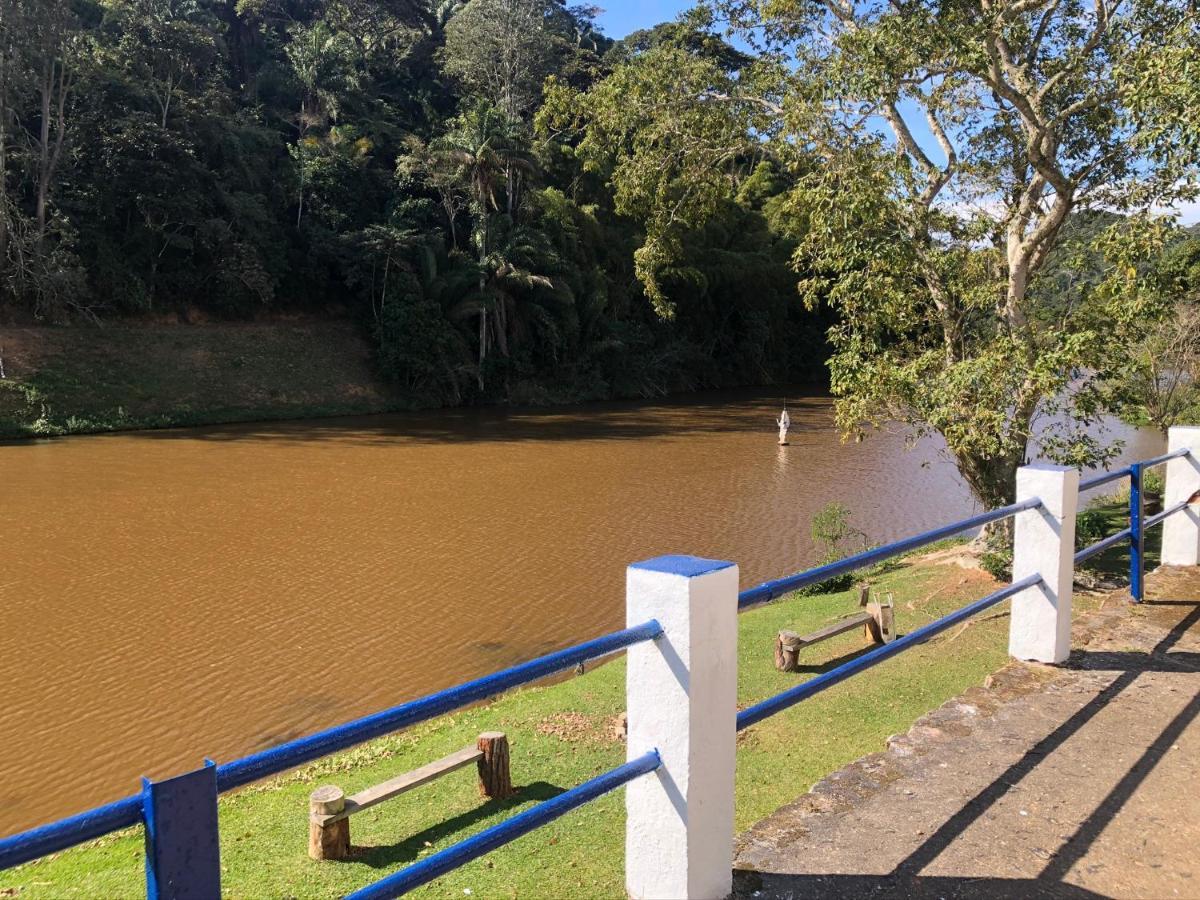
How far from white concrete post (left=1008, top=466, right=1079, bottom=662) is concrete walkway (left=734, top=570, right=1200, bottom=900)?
0.19 m

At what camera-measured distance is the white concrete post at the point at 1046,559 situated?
15.5ft

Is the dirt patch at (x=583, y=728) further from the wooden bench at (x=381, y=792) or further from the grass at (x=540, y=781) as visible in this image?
the wooden bench at (x=381, y=792)

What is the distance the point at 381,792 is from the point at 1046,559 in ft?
12.9

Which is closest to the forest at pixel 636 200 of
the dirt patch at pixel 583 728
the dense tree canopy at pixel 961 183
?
the dense tree canopy at pixel 961 183

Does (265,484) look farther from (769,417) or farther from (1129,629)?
(769,417)

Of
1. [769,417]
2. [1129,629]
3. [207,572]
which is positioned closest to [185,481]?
[207,572]

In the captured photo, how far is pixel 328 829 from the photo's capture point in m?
5.04

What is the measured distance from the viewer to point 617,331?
135ft

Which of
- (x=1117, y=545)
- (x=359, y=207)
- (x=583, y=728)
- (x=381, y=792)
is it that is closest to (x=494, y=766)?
(x=381, y=792)

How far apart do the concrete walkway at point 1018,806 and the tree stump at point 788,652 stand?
330 cm

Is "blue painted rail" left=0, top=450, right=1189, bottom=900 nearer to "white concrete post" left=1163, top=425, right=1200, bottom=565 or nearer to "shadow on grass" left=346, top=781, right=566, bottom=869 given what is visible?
"shadow on grass" left=346, top=781, right=566, bottom=869

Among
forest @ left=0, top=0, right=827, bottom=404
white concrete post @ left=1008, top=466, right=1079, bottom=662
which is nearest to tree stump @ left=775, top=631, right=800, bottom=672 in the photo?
white concrete post @ left=1008, top=466, right=1079, bottom=662

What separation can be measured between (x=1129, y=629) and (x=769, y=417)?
29.0 m

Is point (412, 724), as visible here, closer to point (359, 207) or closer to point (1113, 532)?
point (1113, 532)
